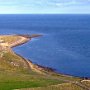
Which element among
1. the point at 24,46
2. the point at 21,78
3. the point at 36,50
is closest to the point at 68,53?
the point at 36,50

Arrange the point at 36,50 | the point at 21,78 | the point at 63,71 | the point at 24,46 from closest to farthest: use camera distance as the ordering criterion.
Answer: the point at 21,78, the point at 63,71, the point at 36,50, the point at 24,46

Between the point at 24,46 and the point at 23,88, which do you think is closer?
the point at 23,88

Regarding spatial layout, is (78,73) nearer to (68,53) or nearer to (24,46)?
(68,53)

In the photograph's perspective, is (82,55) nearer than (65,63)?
No

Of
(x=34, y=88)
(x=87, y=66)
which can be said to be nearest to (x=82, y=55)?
(x=87, y=66)

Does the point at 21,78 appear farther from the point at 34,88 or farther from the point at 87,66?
the point at 87,66

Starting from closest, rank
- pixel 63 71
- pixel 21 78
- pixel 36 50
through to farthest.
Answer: pixel 21 78 < pixel 63 71 < pixel 36 50

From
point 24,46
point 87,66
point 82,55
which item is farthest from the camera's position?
point 24,46

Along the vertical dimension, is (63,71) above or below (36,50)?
below

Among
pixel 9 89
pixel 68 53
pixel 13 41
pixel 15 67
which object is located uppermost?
pixel 13 41
